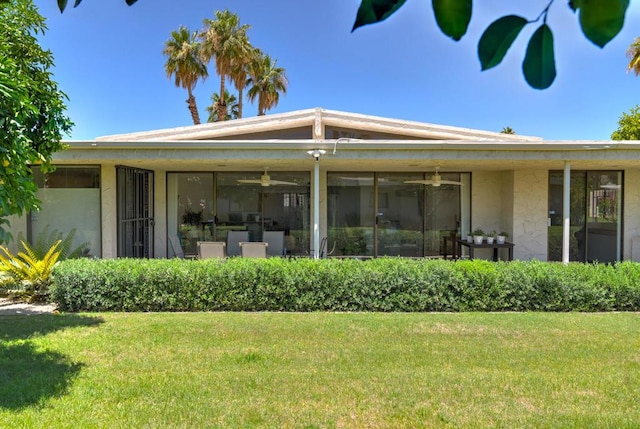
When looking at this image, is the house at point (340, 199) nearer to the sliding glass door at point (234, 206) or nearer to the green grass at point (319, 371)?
the sliding glass door at point (234, 206)

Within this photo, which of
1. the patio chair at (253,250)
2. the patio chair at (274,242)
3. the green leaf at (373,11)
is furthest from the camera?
the patio chair at (274,242)

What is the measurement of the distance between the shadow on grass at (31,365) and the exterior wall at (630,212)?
12.0 meters

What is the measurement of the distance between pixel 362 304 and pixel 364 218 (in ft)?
16.9

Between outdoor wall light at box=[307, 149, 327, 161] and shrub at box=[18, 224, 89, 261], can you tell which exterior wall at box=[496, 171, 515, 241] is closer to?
outdoor wall light at box=[307, 149, 327, 161]

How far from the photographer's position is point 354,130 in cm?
1119

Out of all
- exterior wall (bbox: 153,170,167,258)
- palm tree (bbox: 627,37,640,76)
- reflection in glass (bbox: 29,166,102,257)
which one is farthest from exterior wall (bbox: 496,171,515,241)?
palm tree (bbox: 627,37,640,76)

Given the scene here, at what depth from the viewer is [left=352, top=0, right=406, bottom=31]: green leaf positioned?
833 mm

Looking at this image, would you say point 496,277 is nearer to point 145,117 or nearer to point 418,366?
point 418,366

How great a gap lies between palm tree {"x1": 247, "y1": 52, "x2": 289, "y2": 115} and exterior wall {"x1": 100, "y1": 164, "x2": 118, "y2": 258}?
60.2 feet

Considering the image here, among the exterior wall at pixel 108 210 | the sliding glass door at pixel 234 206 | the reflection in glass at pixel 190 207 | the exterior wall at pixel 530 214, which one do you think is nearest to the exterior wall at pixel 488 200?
the exterior wall at pixel 530 214

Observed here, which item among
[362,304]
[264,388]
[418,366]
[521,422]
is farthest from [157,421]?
[362,304]

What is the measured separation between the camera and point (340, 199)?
11492 mm

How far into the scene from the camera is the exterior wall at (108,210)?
29.3ft

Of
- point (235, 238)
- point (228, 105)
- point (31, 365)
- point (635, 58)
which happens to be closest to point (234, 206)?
point (235, 238)
